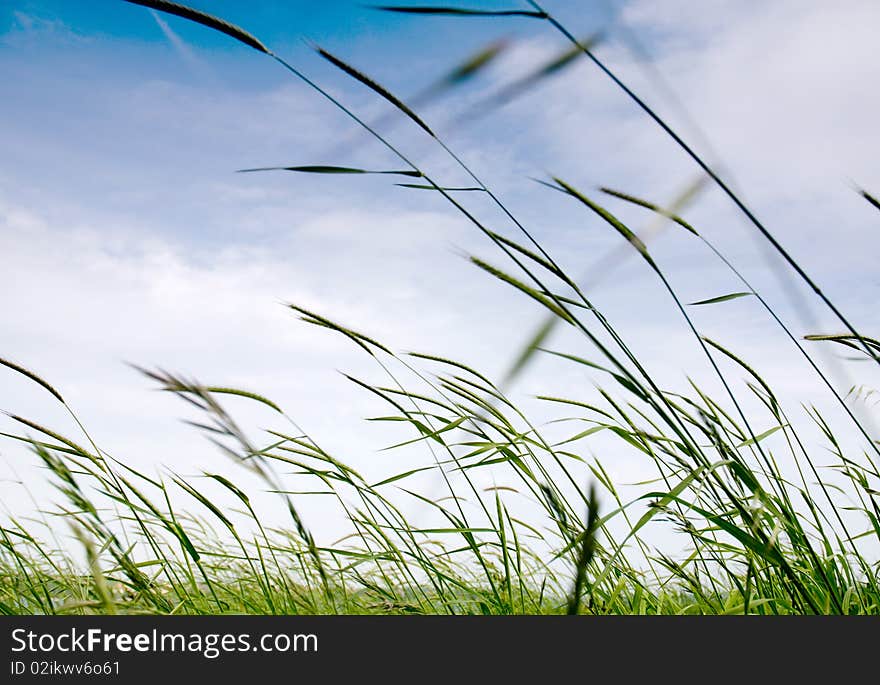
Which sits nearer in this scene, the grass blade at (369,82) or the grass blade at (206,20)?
the grass blade at (206,20)

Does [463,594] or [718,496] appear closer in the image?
[718,496]

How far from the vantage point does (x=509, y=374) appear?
58cm

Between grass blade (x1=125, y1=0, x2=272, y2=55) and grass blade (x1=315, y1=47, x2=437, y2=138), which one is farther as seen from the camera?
grass blade (x1=315, y1=47, x2=437, y2=138)

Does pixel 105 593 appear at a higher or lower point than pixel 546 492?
lower

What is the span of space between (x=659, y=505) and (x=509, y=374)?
14.3 inches
